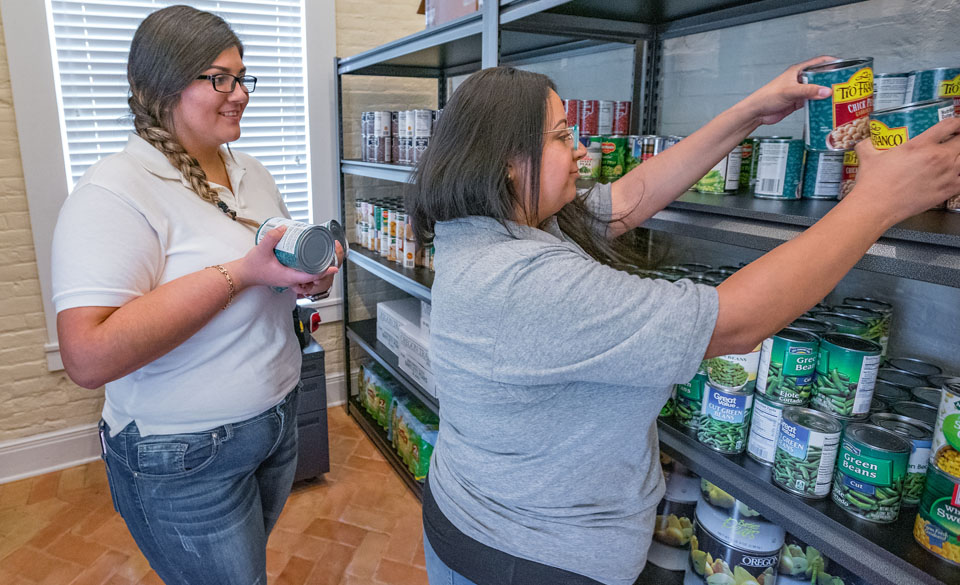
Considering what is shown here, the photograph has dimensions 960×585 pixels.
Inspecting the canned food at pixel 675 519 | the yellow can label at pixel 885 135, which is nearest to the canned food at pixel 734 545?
the canned food at pixel 675 519

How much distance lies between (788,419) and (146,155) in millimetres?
1374

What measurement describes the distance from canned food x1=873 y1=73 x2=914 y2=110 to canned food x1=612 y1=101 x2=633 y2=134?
2.78 feet

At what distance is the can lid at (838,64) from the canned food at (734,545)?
0.90m

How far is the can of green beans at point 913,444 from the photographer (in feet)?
3.52

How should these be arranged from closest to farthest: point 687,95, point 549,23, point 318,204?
point 549,23 < point 687,95 < point 318,204

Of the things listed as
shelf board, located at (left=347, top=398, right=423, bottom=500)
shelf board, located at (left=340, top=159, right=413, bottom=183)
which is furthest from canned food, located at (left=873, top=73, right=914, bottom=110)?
shelf board, located at (left=347, top=398, right=423, bottom=500)

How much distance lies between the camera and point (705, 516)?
143 centimetres

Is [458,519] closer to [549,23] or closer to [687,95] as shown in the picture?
[549,23]

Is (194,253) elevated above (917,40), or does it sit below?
below

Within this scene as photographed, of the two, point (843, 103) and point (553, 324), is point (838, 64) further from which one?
point (553, 324)

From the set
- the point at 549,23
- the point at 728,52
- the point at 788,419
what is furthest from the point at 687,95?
the point at 788,419

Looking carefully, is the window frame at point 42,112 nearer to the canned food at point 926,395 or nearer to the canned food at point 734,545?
the canned food at point 734,545

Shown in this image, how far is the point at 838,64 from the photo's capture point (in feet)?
3.09

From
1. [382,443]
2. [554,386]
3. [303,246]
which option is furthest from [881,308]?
[382,443]
